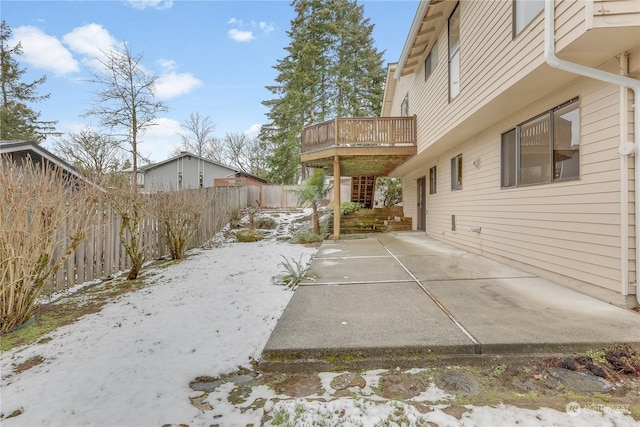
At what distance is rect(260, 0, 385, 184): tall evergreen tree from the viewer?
19.9 meters

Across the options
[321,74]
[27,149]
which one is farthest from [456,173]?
[321,74]

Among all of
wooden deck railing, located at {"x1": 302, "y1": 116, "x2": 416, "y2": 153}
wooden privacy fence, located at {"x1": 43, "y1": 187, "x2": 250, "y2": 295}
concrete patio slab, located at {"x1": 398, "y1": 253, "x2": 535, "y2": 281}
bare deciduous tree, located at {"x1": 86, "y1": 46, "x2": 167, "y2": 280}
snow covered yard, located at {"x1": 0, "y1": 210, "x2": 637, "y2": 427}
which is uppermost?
bare deciduous tree, located at {"x1": 86, "y1": 46, "x2": 167, "y2": 280}

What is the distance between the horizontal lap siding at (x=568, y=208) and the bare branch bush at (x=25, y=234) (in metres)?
6.36

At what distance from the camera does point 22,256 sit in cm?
310

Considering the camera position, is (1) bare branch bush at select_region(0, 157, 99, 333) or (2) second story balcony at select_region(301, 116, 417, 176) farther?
(2) second story balcony at select_region(301, 116, 417, 176)

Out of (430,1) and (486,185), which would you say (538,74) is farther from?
(430,1)

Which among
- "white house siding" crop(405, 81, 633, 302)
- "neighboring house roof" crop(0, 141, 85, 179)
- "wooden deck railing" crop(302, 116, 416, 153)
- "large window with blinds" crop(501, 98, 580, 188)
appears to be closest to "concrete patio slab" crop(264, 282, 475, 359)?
"white house siding" crop(405, 81, 633, 302)

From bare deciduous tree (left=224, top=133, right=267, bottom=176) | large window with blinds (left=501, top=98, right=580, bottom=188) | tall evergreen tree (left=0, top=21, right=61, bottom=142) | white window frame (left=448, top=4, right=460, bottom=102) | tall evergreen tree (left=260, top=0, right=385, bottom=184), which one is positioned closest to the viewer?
large window with blinds (left=501, top=98, right=580, bottom=188)

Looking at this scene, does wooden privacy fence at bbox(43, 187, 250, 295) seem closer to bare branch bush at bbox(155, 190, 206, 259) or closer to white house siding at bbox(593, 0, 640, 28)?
bare branch bush at bbox(155, 190, 206, 259)

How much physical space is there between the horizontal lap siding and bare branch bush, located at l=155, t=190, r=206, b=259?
267 inches

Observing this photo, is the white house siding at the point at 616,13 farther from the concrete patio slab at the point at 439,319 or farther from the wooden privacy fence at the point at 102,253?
the wooden privacy fence at the point at 102,253

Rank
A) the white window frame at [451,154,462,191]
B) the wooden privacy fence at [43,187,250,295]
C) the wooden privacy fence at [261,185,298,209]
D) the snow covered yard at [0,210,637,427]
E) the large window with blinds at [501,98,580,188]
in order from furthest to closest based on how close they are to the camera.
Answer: the wooden privacy fence at [261,185,298,209] < the white window frame at [451,154,462,191] < the wooden privacy fence at [43,187,250,295] < the large window with blinds at [501,98,580,188] < the snow covered yard at [0,210,637,427]

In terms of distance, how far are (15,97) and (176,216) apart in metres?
20.1

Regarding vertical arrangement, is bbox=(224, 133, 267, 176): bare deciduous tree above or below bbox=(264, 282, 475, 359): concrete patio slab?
above
